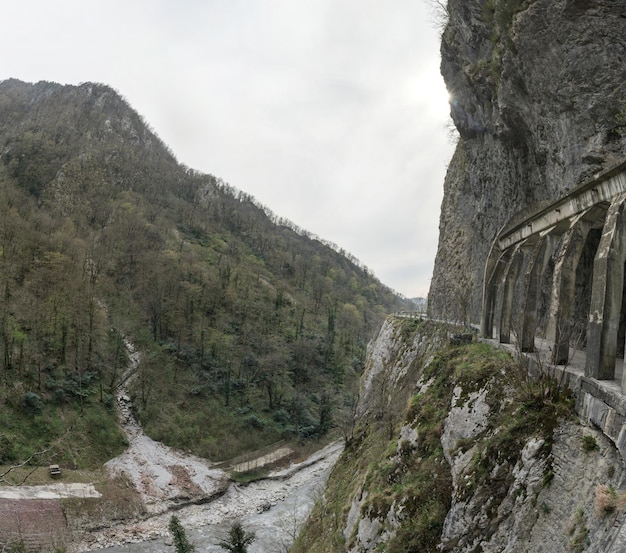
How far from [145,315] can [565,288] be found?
5761 centimetres

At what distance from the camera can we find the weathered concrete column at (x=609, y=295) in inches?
266

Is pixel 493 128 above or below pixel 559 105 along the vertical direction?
above

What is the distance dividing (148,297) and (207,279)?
10.8 metres

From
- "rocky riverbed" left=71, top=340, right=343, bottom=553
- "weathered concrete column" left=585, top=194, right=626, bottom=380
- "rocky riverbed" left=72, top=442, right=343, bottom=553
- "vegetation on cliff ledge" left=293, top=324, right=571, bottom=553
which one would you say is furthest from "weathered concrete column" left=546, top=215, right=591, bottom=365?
"rocky riverbed" left=71, top=340, right=343, bottom=553

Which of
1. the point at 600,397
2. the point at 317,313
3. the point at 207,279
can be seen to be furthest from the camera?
the point at 317,313

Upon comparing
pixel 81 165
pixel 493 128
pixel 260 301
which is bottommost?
pixel 260 301

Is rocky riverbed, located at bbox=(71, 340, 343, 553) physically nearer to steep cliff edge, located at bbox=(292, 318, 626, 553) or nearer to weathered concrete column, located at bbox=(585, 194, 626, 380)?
steep cliff edge, located at bbox=(292, 318, 626, 553)

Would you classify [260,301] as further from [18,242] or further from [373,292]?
[373,292]

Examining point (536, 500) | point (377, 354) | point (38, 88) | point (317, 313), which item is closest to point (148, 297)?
point (317, 313)

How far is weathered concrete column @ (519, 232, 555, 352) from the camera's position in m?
9.91

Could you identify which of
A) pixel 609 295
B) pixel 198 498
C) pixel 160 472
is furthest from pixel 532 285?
pixel 160 472

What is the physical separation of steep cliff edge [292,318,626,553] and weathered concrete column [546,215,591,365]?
35.2 inches

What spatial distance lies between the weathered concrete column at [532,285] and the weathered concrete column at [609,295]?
9.81ft

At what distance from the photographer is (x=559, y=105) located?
16.2 m
